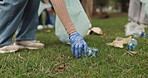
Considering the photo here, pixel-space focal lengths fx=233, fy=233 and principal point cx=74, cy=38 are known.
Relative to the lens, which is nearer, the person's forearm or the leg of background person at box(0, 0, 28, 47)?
the person's forearm

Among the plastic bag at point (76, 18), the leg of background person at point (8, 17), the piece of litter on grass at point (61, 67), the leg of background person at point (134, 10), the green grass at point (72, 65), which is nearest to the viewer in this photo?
the green grass at point (72, 65)

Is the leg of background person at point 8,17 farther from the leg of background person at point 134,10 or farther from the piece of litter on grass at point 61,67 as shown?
the leg of background person at point 134,10

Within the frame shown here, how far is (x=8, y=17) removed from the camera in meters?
1.97

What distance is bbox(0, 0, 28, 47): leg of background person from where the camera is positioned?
1934 millimetres

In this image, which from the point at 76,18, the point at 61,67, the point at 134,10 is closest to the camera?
the point at 61,67

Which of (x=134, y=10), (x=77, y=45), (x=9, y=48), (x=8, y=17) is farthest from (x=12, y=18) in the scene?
(x=134, y=10)

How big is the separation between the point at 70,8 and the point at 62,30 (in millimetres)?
276

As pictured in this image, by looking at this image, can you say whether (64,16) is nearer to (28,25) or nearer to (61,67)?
(61,67)

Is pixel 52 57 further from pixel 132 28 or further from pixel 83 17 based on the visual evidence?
pixel 132 28

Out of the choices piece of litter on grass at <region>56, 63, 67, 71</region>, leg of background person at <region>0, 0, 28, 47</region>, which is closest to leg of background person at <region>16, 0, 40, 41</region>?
leg of background person at <region>0, 0, 28, 47</region>

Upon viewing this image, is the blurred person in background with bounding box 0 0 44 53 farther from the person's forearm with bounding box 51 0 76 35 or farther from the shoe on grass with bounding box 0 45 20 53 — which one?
the person's forearm with bounding box 51 0 76 35

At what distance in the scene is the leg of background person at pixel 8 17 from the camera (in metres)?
1.93

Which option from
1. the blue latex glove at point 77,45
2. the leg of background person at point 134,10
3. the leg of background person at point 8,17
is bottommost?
the leg of background person at point 134,10

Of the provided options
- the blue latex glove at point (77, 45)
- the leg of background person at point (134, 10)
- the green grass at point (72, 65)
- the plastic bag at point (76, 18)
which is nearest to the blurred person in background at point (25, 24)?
the blue latex glove at point (77, 45)
